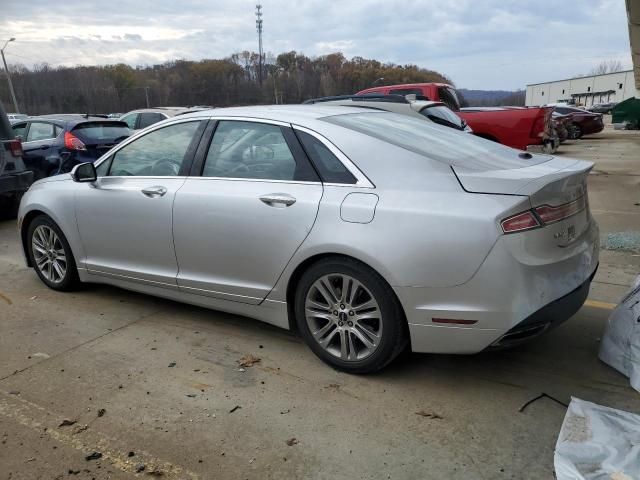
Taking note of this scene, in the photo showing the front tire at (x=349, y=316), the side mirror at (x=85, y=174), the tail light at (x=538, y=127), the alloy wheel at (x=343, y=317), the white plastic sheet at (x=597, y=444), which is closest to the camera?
the white plastic sheet at (x=597, y=444)

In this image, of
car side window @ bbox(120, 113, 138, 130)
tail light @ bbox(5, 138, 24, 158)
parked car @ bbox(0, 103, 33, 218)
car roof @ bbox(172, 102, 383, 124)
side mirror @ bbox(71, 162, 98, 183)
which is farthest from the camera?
car side window @ bbox(120, 113, 138, 130)

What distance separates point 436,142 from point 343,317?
4.22 ft

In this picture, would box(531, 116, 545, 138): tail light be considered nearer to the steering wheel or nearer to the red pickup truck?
the red pickup truck

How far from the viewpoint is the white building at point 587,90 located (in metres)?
88.6

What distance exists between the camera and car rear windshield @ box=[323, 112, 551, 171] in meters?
3.24

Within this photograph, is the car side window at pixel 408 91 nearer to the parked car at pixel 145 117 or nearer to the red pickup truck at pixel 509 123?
the red pickup truck at pixel 509 123

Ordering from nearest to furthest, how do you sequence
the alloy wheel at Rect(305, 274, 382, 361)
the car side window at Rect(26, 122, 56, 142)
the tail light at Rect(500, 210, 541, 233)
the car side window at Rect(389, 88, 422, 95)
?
the tail light at Rect(500, 210, 541, 233), the alloy wheel at Rect(305, 274, 382, 361), the car side window at Rect(26, 122, 56, 142), the car side window at Rect(389, 88, 422, 95)

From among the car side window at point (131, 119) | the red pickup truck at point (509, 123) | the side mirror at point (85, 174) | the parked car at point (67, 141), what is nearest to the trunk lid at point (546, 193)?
the side mirror at point (85, 174)

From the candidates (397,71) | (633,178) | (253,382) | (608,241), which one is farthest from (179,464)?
(397,71)

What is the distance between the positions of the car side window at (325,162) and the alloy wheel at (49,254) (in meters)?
2.67

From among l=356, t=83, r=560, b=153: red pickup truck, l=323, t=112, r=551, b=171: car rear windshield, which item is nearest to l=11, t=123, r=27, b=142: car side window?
l=356, t=83, r=560, b=153: red pickup truck

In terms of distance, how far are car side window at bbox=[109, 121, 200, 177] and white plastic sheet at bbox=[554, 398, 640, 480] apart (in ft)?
9.76

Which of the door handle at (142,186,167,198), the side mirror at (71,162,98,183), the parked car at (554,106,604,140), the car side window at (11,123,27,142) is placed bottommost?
the parked car at (554,106,604,140)

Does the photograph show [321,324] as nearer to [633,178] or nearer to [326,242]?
[326,242]
